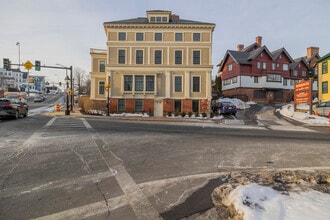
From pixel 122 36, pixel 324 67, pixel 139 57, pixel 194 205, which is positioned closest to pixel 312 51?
pixel 324 67

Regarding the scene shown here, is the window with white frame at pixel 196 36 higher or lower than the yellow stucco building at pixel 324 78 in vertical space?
higher

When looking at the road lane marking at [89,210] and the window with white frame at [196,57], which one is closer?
the road lane marking at [89,210]

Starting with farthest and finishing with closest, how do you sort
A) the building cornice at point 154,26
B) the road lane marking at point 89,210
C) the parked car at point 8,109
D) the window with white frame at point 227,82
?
the window with white frame at point 227,82, the building cornice at point 154,26, the parked car at point 8,109, the road lane marking at point 89,210

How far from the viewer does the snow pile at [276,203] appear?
3.29 meters

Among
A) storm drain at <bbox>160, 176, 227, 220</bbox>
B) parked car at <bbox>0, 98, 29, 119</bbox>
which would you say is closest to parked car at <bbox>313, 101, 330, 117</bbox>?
storm drain at <bbox>160, 176, 227, 220</bbox>

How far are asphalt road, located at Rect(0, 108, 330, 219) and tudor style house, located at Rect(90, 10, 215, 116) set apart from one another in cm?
2265

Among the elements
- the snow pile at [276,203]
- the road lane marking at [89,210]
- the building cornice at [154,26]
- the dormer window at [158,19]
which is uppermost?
the dormer window at [158,19]

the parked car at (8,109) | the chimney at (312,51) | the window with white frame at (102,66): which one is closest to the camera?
the parked car at (8,109)

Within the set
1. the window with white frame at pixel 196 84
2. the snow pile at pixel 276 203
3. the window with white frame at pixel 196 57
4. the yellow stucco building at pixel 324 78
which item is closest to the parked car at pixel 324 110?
the yellow stucco building at pixel 324 78

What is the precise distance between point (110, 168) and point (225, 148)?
470 centimetres

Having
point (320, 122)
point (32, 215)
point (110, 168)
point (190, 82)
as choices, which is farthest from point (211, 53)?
point (32, 215)

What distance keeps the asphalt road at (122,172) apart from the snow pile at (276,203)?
61 cm

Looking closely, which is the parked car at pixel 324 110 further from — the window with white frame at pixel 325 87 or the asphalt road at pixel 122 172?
the asphalt road at pixel 122 172

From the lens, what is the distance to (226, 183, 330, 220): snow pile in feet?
10.8
